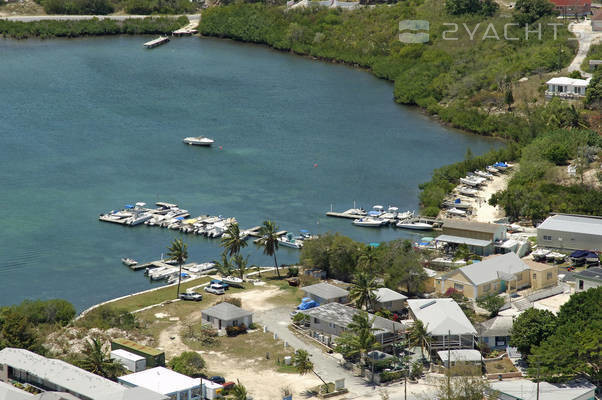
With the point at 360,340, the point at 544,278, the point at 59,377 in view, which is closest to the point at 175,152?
the point at 544,278

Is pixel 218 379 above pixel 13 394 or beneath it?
beneath

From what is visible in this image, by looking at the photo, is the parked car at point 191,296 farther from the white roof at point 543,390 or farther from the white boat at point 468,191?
the white boat at point 468,191

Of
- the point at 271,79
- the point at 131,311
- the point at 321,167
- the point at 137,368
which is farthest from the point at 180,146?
the point at 137,368

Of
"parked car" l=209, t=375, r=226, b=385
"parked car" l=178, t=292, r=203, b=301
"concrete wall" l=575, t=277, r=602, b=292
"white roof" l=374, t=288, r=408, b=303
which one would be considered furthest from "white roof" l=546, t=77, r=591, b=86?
"parked car" l=209, t=375, r=226, b=385

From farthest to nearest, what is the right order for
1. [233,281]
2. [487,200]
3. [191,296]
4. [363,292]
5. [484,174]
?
1. [484,174]
2. [487,200]
3. [233,281]
4. [191,296]
5. [363,292]

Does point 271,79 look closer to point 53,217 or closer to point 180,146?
point 180,146

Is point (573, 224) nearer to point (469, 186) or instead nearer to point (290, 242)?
point (469, 186)
